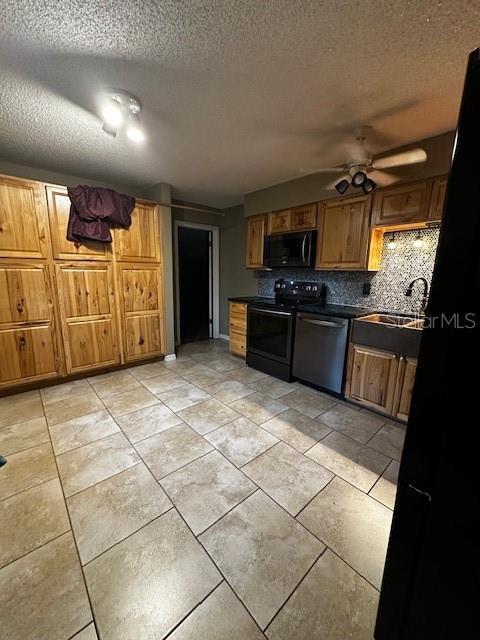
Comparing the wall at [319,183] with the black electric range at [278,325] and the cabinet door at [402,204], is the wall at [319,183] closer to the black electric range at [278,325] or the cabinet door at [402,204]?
the cabinet door at [402,204]

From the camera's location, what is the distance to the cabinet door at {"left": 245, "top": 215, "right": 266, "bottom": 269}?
3785 millimetres

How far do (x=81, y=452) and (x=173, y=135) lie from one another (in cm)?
270

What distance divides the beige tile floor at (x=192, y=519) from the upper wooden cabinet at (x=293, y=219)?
217cm

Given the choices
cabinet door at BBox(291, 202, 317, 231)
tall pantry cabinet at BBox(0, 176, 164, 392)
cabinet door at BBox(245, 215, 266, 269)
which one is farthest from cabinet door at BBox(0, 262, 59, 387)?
cabinet door at BBox(291, 202, 317, 231)

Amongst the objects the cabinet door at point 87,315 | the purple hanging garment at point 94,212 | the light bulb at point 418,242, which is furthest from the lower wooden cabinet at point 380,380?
the purple hanging garment at point 94,212

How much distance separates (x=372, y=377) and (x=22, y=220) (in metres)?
3.78

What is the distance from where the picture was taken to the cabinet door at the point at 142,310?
3432mm

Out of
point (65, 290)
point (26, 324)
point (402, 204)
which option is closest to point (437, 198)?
point (402, 204)

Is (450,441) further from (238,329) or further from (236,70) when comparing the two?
(238,329)

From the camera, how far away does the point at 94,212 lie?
9.59 feet

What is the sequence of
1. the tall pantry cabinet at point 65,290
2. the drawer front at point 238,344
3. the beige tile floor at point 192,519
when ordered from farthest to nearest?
1. the drawer front at point 238,344
2. the tall pantry cabinet at point 65,290
3. the beige tile floor at point 192,519

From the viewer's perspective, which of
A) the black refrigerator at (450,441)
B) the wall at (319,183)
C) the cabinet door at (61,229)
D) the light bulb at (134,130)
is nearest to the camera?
the black refrigerator at (450,441)

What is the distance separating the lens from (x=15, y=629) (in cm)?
99

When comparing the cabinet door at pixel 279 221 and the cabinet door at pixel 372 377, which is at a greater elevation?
the cabinet door at pixel 279 221
